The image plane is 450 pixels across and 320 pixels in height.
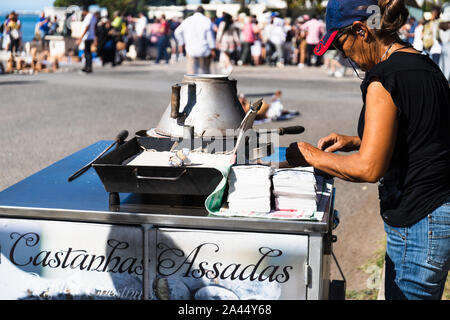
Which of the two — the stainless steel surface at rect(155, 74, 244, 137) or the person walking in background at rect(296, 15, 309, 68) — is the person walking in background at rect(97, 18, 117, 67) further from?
the stainless steel surface at rect(155, 74, 244, 137)

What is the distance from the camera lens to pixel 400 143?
6.64ft

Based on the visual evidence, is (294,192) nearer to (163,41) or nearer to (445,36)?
(445,36)

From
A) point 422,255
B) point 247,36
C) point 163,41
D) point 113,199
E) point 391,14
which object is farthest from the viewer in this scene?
point 163,41

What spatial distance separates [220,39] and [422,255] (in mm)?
15057

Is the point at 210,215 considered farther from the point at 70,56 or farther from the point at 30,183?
the point at 70,56

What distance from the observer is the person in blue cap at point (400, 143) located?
1.92 metres

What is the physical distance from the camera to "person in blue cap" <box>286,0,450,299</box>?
1.92 meters

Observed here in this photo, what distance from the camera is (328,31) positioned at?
2.08m

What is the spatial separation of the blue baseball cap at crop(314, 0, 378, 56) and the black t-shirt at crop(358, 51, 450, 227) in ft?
0.56

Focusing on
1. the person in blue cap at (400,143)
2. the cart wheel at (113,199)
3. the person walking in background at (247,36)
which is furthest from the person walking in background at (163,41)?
Answer: the person in blue cap at (400,143)

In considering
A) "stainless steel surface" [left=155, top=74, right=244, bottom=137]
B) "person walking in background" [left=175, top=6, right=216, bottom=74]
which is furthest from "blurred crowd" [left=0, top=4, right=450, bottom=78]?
"stainless steel surface" [left=155, top=74, right=244, bottom=137]

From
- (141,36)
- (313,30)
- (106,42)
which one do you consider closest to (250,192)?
(313,30)

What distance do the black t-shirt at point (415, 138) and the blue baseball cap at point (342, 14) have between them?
0.56ft

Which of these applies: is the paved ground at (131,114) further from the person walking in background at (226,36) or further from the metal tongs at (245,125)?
the metal tongs at (245,125)
